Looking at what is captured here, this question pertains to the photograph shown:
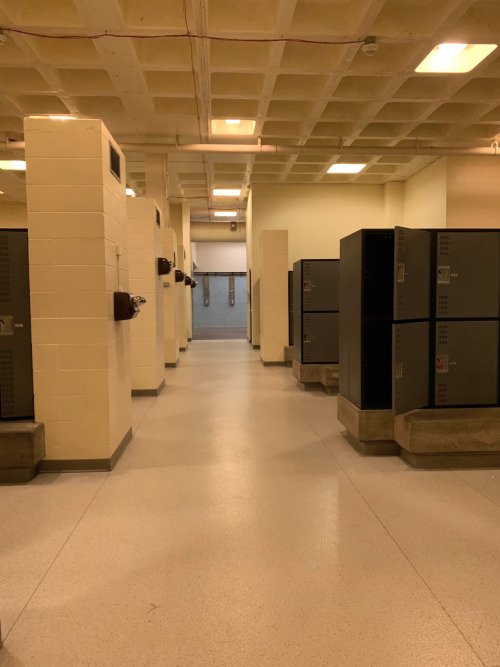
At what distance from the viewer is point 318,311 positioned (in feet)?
19.8

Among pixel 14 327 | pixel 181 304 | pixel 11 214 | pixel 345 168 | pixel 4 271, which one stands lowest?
pixel 14 327

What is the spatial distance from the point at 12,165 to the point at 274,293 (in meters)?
5.03

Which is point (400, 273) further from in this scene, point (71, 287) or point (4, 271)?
point (4, 271)

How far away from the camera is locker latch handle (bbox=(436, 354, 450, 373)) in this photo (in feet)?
11.0

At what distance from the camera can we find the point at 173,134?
6.75m

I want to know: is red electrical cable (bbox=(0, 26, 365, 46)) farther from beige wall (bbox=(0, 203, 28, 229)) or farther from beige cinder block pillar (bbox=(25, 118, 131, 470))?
beige wall (bbox=(0, 203, 28, 229))

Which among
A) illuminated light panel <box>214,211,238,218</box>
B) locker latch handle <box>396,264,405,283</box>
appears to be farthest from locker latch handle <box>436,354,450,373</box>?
illuminated light panel <box>214,211,238,218</box>

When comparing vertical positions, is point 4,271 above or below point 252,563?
above

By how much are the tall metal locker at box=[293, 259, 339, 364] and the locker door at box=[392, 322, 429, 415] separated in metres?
2.71

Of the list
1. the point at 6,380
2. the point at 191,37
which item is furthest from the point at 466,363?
the point at 191,37

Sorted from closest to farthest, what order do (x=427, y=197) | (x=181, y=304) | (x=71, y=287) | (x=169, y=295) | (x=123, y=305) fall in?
(x=71, y=287)
(x=123, y=305)
(x=169, y=295)
(x=427, y=197)
(x=181, y=304)

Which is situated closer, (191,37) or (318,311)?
(191,37)

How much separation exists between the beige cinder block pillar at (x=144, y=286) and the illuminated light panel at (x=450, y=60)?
3336 mm

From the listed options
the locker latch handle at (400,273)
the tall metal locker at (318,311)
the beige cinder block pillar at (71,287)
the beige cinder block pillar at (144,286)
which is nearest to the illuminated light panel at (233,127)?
the beige cinder block pillar at (144,286)
